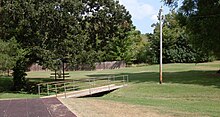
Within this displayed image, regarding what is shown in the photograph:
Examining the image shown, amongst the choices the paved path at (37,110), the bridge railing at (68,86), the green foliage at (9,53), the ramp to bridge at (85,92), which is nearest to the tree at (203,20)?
the bridge railing at (68,86)

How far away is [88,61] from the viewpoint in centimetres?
3041

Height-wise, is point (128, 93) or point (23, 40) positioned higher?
point (23, 40)

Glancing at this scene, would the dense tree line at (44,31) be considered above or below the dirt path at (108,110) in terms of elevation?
above

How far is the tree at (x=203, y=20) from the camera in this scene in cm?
2769

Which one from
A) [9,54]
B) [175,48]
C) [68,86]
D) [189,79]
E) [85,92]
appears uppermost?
[175,48]

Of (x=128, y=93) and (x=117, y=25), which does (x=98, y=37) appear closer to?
(x=117, y=25)

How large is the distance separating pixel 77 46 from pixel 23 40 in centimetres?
448

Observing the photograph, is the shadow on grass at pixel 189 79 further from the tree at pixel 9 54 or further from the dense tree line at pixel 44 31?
the tree at pixel 9 54

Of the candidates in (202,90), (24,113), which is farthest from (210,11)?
(24,113)

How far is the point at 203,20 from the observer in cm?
2823

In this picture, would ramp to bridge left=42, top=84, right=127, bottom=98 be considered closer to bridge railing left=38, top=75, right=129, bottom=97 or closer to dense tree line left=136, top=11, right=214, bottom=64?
bridge railing left=38, top=75, right=129, bottom=97

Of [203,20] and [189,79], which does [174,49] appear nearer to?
[189,79]

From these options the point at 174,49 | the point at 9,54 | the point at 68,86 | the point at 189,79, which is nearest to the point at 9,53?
the point at 9,54

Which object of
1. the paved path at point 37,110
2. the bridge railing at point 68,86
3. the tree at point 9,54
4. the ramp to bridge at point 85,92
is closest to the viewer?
the paved path at point 37,110
